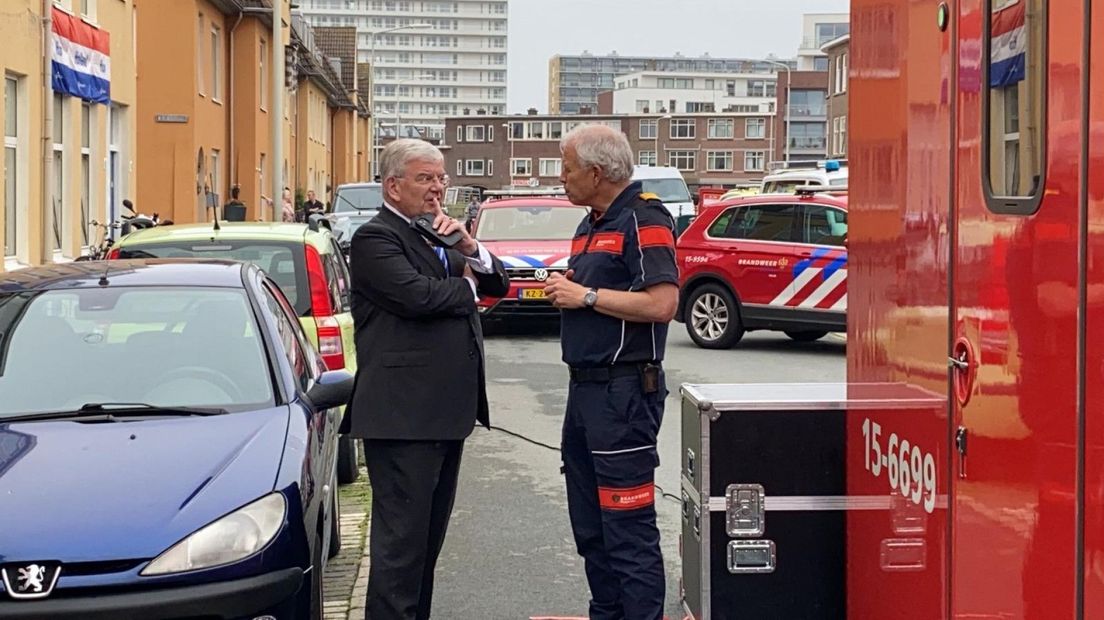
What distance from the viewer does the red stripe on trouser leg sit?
15.7ft

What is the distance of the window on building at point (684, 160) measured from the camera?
440 feet

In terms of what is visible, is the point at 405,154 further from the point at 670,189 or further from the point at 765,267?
the point at 670,189

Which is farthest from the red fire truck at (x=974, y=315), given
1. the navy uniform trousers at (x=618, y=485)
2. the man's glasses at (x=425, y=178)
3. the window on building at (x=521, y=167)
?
the window on building at (x=521, y=167)

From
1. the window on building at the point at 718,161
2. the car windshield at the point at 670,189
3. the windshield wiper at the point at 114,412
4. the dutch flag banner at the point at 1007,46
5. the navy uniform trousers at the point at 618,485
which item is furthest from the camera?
the window on building at the point at 718,161

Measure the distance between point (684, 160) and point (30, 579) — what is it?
132 metres

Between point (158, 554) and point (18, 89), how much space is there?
1566 cm

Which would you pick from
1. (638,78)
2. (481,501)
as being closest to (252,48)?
(481,501)

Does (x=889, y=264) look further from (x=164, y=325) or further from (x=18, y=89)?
(x=18, y=89)

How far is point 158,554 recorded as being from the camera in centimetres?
426

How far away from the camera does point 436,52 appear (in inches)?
7781

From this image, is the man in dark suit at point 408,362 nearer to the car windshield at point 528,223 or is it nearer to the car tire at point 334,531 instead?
the car tire at point 334,531

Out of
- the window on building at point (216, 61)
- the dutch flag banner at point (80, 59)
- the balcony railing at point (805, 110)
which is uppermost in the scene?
the balcony railing at point (805, 110)

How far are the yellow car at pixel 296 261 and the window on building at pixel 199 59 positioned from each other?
23.8 meters

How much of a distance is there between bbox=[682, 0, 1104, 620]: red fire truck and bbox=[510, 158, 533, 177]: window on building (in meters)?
130
